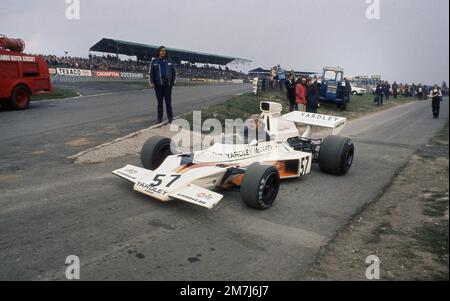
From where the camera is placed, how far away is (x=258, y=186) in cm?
466

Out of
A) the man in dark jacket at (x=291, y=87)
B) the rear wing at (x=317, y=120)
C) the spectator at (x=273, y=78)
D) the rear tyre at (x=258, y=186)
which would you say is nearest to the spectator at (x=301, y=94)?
the man in dark jacket at (x=291, y=87)

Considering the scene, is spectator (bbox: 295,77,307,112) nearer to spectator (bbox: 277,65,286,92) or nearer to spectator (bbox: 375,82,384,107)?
spectator (bbox: 277,65,286,92)

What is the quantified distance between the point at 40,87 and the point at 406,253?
44.8ft

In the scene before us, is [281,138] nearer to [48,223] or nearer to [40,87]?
[48,223]

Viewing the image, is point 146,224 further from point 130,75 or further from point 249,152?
point 130,75

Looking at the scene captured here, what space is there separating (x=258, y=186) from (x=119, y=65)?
38.8 m

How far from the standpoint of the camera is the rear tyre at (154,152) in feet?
19.7

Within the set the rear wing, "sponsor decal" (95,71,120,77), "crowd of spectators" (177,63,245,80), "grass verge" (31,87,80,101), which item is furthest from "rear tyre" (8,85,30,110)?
"crowd of spectators" (177,63,245,80)

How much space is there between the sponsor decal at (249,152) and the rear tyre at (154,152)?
1232 mm

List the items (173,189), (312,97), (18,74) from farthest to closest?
1. (312,97)
2. (18,74)
3. (173,189)

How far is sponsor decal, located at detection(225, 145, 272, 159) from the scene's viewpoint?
5.53 m

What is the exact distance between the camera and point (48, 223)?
409 cm

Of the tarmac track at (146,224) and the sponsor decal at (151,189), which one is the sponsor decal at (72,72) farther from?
the sponsor decal at (151,189)

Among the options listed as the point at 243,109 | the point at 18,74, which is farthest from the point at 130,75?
the point at 243,109
